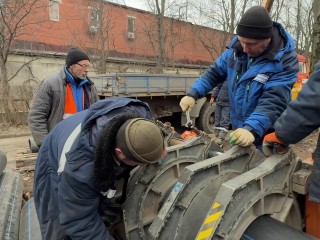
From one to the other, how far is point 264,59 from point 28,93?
10.0 meters

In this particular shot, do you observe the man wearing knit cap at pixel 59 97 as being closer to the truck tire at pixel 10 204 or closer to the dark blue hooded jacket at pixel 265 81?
the truck tire at pixel 10 204

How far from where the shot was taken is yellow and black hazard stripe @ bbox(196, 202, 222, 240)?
1374 millimetres

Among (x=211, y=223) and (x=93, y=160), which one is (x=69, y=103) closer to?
(x=93, y=160)

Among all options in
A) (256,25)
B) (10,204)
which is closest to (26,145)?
(10,204)

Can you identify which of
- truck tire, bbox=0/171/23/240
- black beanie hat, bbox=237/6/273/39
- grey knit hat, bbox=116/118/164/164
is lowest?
truck tire, bbox=0/171/23/240

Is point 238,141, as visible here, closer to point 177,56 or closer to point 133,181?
point 133,181

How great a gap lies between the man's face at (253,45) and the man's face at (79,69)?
1.67 metres

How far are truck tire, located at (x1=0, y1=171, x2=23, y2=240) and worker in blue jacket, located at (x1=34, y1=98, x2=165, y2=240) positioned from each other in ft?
3.77

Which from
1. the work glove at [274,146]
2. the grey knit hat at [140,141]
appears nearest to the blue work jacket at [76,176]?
the grey knit hat at [140,141]

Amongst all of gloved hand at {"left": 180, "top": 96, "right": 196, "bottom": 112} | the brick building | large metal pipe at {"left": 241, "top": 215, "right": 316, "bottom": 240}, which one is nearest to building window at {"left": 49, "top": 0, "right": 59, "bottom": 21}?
the brick building

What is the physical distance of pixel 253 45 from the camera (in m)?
2.17

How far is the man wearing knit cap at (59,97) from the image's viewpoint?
10.1 ft

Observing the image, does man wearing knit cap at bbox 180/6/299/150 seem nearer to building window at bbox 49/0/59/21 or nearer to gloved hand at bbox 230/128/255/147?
gloved hand at bbox 230/128/255/147

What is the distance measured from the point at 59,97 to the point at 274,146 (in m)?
2.20
